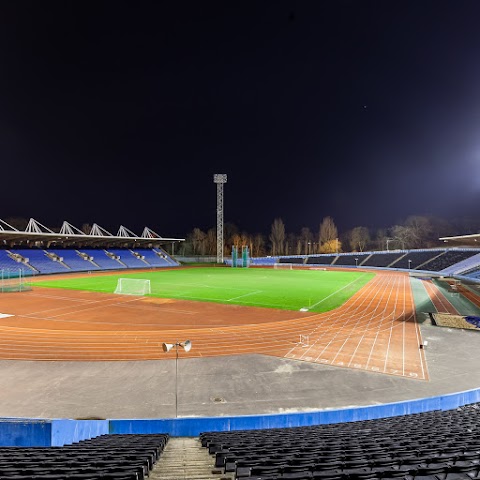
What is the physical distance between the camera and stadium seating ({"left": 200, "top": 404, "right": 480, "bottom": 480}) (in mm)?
4258

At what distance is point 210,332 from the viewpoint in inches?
866

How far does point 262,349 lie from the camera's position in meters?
18.9

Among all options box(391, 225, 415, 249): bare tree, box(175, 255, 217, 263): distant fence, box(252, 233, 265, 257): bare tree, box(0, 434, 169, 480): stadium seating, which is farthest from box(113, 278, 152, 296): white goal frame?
box(391, 225, 415, 249): bare tree

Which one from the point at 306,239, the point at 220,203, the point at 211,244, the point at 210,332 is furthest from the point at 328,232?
the point at 210,332

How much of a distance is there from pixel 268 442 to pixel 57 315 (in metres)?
25.3

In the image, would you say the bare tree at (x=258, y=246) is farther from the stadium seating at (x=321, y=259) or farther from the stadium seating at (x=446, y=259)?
the stadium seating at (x=446, y=259)

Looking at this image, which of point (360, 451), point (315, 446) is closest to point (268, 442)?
point (315, 446)

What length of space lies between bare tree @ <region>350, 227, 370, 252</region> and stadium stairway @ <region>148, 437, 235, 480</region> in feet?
409

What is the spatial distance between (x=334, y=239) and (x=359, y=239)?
41.6ft

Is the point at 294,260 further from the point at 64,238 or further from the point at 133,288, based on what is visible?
the point at 133,288

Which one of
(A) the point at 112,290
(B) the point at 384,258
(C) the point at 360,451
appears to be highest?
(B) the point at 384,258

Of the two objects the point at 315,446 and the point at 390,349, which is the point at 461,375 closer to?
the point at 390,349

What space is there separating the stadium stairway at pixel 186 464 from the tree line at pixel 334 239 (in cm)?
10629

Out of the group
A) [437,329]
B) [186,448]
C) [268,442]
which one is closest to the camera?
[268,442]
